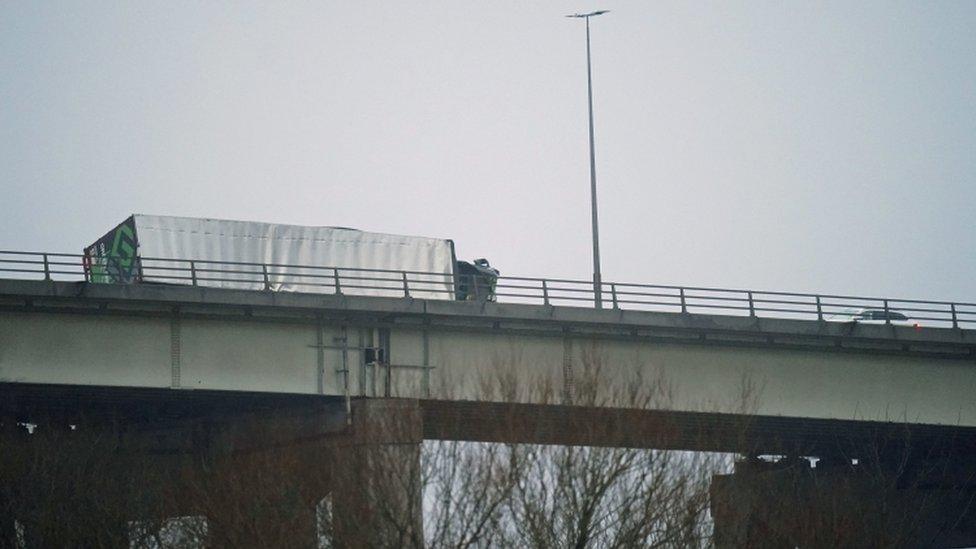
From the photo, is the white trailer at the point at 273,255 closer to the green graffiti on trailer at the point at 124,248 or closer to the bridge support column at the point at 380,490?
the green graffiti on trailer at the point at 124,248

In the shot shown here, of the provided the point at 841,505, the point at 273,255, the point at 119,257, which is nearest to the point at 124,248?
the point at 119,257

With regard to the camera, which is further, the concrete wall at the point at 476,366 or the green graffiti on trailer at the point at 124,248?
the green graffiti on trailer at the point at 124,248

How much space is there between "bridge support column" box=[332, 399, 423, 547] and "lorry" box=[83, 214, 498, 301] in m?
9.85

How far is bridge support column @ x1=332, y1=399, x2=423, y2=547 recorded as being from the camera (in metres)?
39.1

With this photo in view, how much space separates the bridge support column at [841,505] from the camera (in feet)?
153

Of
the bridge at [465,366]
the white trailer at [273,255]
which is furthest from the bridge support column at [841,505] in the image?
the white trailer at [273,255]

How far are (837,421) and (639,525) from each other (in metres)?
17.7

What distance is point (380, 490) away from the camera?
39750 millimetres

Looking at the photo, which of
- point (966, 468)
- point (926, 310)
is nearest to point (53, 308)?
point (926, 310)

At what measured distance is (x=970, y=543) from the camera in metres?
71.6

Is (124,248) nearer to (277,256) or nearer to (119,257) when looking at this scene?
(119,257)

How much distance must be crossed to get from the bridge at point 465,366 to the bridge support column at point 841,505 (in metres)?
0.41

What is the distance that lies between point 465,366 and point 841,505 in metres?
13.6

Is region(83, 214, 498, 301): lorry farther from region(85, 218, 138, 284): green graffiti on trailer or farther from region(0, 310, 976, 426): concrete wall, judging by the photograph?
region(0, 310, 976, 426): concrete wall
